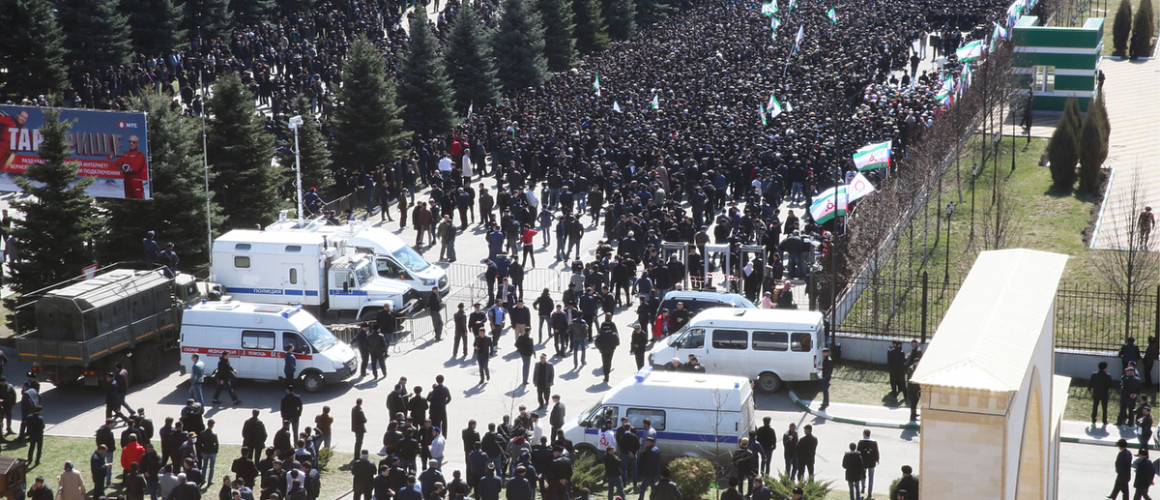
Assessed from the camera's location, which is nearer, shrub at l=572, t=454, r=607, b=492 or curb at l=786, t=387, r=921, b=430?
shrub at l=572, t=454, r=607, b=492

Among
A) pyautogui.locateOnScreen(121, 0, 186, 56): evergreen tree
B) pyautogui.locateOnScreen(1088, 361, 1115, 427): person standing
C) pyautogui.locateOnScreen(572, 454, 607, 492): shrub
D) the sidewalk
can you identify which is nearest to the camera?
pyautogui.locateOnScreen(572, 454, 607, 492): shrub

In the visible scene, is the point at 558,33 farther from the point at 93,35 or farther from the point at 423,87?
the point at 93,35

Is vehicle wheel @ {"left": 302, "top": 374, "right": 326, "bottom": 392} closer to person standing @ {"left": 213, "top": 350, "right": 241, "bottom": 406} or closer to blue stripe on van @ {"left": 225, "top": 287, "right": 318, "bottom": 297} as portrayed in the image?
person standing @ {"left": 213, "top": 350, "right": 241, "bottom": 406}

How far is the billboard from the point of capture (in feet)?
107

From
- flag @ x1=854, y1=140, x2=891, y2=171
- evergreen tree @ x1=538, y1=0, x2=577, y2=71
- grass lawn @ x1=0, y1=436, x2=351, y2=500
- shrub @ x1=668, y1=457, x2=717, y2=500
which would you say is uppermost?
evergreen tree @ x1=538, y1=0, x2=577, y2=71

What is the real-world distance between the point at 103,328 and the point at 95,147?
22.9 ft

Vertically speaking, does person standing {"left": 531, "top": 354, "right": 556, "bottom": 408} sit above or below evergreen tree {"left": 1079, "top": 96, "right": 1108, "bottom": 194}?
below

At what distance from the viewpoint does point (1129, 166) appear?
157ft

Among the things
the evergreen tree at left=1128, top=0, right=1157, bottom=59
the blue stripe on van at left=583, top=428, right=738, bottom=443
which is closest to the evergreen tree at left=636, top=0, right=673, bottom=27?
the evergreen tree at left=1128, top=0, right=1157, bottom=59

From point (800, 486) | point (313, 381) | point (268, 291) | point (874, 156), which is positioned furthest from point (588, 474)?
point (874, 156)

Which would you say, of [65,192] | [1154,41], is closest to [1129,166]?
[1154,41]

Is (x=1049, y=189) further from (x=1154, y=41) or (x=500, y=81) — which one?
(x=1154, y=41)

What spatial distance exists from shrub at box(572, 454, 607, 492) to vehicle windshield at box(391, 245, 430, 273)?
11.1 m

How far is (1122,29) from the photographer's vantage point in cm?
7056
